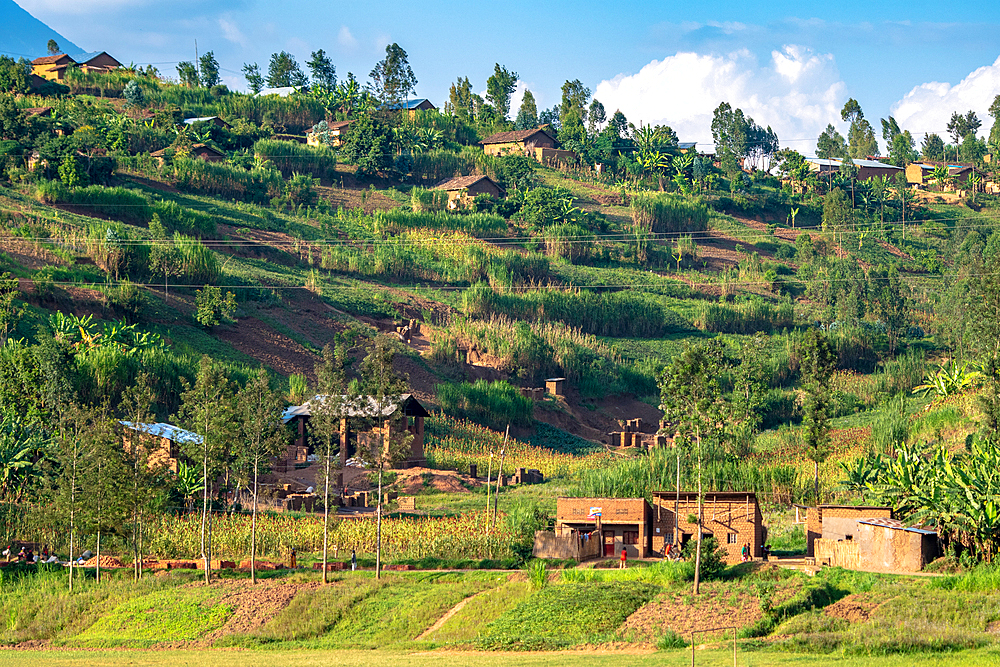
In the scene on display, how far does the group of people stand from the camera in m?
37.7

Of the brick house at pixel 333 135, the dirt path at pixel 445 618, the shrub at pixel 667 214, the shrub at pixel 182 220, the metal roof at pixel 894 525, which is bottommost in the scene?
the dirt path at pixel 445 618

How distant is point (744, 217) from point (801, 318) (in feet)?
99.7

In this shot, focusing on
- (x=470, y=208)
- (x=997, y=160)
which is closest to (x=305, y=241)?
(x=470, y=208)

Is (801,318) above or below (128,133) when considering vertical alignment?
below

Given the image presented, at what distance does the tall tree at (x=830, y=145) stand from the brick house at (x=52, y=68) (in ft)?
275

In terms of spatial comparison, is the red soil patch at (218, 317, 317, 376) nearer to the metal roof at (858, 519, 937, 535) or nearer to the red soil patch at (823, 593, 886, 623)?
the metal roof at (858, 519, 937, 535)

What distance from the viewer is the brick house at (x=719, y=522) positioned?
37.7 metres

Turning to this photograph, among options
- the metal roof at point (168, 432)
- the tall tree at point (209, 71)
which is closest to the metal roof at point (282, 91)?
the tall tree at point (209, 71)

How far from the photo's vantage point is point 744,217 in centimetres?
11281

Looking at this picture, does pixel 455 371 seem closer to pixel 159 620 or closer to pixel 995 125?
pixel 159 620

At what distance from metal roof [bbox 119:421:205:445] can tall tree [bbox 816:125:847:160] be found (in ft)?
360

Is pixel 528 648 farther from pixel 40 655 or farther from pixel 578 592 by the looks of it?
pixel 40 655

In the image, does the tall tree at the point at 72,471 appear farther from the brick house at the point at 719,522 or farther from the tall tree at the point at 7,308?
the brick house at the point at 719,522

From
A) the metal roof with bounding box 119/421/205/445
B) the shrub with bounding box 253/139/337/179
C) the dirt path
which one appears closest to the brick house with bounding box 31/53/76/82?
the shrub with bounding box 253/139/337/179
